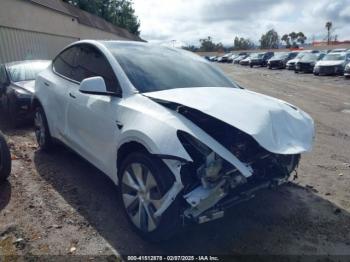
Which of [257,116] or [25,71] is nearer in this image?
[257,116]

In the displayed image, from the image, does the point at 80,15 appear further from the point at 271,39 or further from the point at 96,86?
the point at 271,39

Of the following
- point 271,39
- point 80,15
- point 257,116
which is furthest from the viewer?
point 271,39

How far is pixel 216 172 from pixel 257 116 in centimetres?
61

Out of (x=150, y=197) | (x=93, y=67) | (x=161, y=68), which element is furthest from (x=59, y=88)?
(x=150, y=197)

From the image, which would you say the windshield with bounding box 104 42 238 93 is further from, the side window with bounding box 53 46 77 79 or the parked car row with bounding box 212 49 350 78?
the parked car row with bounding box 212 49 350 78

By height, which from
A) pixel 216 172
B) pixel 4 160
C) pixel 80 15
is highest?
pixel 80 15

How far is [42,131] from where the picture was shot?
5309 mm

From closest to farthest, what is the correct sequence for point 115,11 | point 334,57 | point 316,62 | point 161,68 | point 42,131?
point 161,68 → point 42,131 → point 334,57 → point 316,62 → point 115,11

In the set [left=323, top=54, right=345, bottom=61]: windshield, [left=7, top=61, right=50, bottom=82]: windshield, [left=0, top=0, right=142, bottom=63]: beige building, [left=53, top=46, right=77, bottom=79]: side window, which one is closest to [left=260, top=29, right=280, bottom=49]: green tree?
[left=323, top=54, right=345, bottom=61]: windshield

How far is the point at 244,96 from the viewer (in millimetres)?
3482

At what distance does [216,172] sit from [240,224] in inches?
38.0

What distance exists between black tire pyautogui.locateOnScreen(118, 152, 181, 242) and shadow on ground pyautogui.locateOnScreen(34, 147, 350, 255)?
0.20 metres

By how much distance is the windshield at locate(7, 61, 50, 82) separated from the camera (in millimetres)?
7984

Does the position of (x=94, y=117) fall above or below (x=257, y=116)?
below
